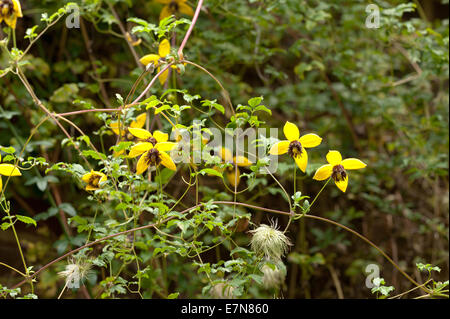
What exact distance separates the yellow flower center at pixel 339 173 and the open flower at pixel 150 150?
0.30 meters

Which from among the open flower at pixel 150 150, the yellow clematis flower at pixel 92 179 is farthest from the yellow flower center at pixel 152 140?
the yellow clematis flower at pixel 92 179

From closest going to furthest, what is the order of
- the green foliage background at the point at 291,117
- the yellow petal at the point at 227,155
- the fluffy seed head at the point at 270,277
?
1. the yellow petal at the point at 227,155
2. the fluffy seed head at the point at 270,277
3. the green foliage background at the point at 291,117

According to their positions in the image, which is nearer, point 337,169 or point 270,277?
point 337,169

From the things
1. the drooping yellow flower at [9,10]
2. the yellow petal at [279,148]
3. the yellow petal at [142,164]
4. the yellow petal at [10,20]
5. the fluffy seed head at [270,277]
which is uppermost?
the drooping yellow flower at [9,10]

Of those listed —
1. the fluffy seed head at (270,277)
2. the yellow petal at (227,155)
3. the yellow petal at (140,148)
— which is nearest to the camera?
the yellow petal at (140,148)

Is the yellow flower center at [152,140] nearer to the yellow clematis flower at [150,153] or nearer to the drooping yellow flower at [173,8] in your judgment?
the yellow clematis flower at [150,153]

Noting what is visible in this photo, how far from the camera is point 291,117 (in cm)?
196

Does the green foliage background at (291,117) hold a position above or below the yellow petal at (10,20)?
below

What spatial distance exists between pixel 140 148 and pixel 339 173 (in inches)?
14.3

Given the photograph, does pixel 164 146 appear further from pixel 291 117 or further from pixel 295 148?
pixel 291 117

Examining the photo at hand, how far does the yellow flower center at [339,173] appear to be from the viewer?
0.89 metres

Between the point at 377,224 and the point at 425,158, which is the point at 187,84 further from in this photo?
the point at 377,224

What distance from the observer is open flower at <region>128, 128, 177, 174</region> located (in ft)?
2.78

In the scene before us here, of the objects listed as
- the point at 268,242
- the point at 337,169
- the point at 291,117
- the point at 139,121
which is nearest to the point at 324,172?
the point at 337,169
